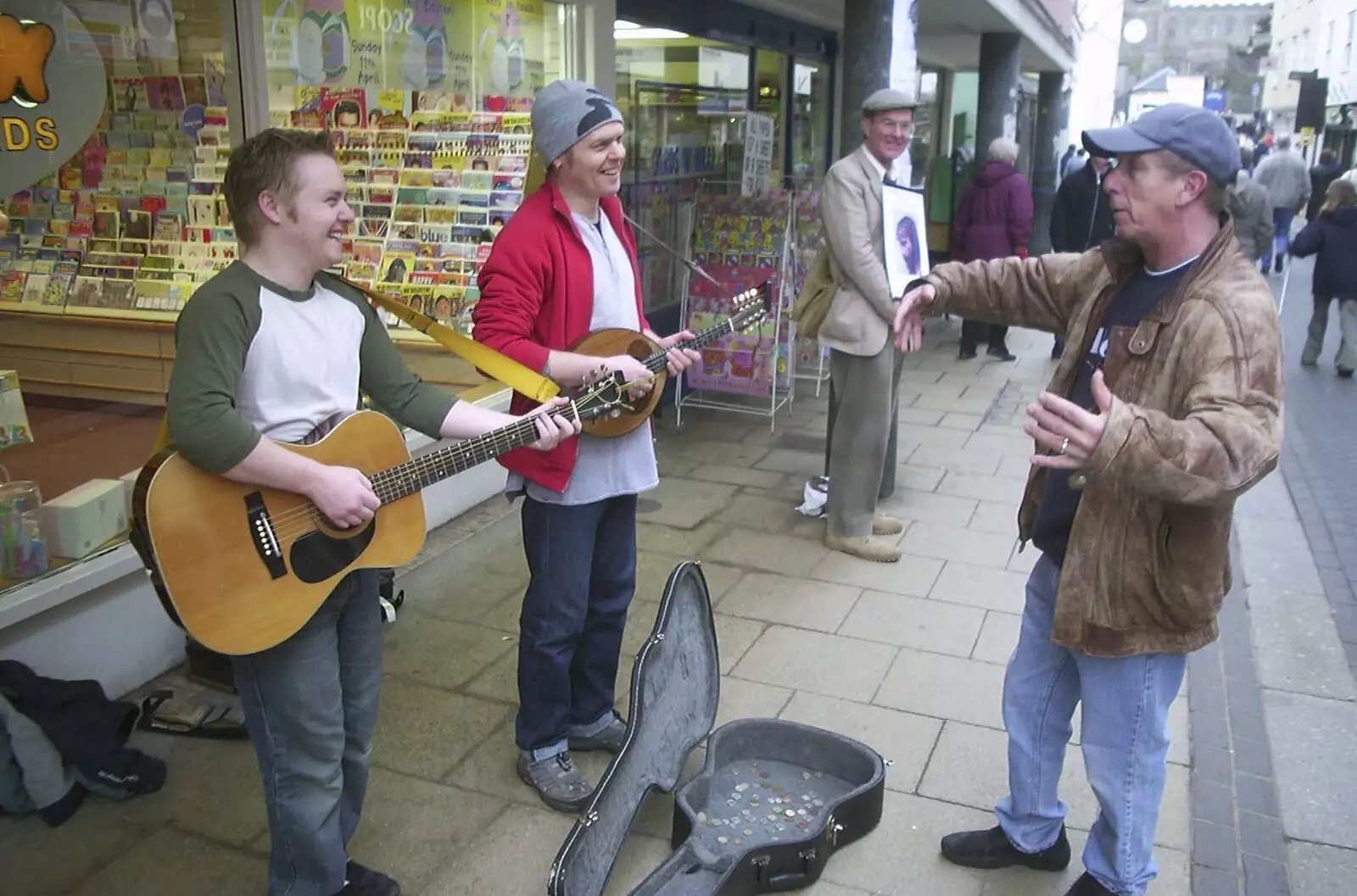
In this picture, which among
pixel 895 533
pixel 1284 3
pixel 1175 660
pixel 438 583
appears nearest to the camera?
pixel 1175 660

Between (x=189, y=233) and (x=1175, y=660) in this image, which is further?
(x=189, y=233)

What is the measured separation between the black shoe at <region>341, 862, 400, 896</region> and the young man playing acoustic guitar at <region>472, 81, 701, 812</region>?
0.53 meters

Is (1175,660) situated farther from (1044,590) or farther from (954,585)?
(954,585)

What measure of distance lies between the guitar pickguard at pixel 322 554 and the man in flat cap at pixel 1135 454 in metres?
1.41

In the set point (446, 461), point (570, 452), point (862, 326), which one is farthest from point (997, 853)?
point (862, 326)

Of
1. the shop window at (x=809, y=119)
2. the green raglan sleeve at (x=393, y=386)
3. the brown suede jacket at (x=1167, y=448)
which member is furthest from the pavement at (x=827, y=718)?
the shop window at (x=809, y=119)

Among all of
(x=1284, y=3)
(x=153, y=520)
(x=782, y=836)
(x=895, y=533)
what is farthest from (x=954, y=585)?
(x=1284, y=3)

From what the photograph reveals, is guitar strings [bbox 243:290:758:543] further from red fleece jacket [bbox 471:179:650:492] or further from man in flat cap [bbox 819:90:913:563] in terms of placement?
man in flat cap [bbox 819:90:913:563]

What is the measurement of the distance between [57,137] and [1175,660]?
13.4ft

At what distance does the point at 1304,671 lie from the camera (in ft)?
13.7

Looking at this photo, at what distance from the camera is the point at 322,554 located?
7.45 feet

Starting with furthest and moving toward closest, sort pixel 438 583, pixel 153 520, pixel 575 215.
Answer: pixel 438 583, pixel 575 215, pixel 153 520

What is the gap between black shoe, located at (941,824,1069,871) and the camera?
2844mm

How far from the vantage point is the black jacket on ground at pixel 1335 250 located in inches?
361
